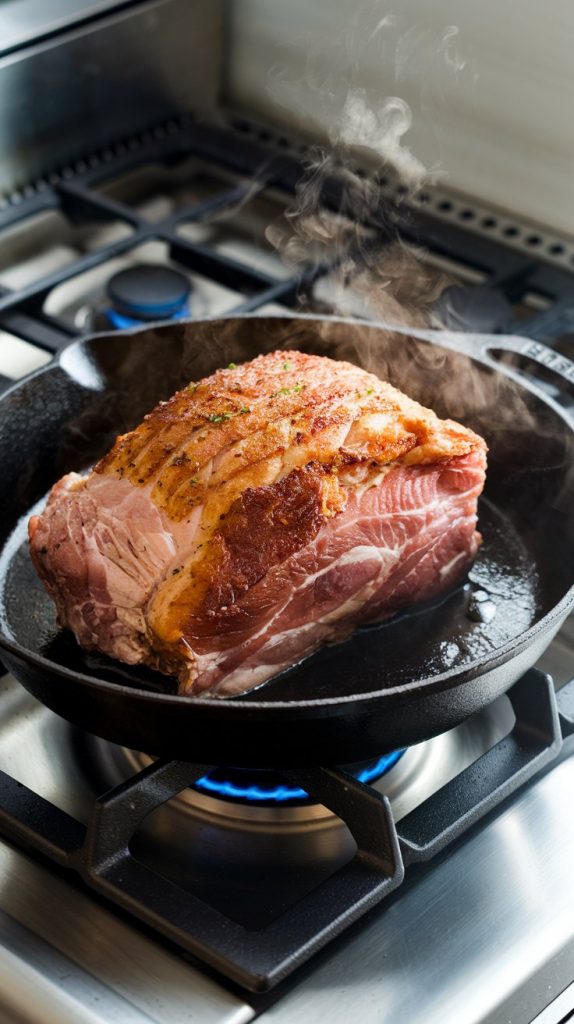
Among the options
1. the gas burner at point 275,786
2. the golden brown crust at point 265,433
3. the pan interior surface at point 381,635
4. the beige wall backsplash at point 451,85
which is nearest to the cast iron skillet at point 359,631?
the pan interior surface at point 381,635

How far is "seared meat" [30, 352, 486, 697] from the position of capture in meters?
1.60

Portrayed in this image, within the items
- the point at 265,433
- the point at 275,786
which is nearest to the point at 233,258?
the point at 265,433

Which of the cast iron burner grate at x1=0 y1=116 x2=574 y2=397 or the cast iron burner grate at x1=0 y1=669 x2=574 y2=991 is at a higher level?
the cast iron burner grate at x1=0 y1=116 x2=574 y2=397

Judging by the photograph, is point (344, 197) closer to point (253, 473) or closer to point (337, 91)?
point (337, 91)

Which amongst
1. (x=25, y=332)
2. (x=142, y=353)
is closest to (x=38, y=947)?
(x=142, y=353)

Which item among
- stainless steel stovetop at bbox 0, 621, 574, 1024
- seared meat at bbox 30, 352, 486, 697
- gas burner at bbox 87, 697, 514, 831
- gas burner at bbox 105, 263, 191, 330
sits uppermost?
gas burner at bbox 105, 263, 191, 330

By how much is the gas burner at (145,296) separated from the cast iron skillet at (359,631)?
0.96ft

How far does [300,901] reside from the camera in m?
1.35

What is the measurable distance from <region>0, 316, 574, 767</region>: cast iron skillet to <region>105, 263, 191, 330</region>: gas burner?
29 centimetres

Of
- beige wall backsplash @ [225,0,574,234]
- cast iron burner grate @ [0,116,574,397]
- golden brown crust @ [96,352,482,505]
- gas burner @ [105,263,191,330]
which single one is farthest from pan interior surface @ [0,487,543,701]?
beige wall backsplash @ [225,0,574,234]

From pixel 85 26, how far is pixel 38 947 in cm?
213

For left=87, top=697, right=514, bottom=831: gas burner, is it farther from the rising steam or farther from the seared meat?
the rising steam

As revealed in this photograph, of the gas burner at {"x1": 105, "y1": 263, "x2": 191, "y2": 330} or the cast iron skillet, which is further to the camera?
the gas burner at {"x1": 105, "y1": 263, "x2": 191, "y2": 330}

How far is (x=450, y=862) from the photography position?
4.95ft
